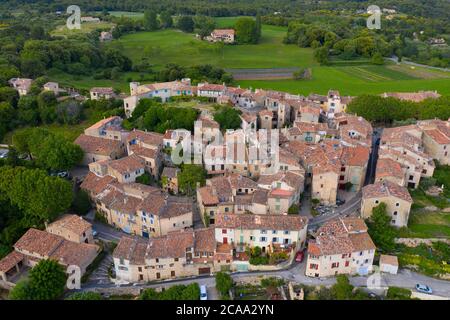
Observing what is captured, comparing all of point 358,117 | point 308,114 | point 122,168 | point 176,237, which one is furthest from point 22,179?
point 358,117

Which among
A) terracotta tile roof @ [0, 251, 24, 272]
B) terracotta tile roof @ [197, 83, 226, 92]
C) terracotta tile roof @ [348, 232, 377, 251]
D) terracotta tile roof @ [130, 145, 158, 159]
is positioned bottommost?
terracotta tile roof @ [0, 251, 24, 272]

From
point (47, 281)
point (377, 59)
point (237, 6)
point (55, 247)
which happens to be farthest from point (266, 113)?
point (237, 6)

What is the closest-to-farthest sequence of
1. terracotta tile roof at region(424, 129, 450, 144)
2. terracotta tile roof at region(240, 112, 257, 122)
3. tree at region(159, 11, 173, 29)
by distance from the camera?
terracotta tile roof at region(424, 129, 450, 144)
terracotta tile roof at region(240, 112, 257, 122)
tree at region(159, 11, 173, 29)

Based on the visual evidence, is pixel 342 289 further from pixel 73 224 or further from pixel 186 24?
pixel 186 24

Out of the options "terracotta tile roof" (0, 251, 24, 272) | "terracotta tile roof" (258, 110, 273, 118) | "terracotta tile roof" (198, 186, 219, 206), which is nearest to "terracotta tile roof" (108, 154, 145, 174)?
"terracotta tile roof" (198, 186, 219, 206)

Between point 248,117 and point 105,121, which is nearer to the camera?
point 105,121

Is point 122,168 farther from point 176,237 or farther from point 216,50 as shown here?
point 216,50

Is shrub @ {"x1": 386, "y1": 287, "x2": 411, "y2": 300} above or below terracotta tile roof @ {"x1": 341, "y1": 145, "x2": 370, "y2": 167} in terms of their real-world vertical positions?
below

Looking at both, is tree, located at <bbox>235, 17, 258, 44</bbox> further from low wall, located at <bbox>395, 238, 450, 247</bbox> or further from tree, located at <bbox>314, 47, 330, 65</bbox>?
low wall, located at <bbox>395, 238, 450, 247</bbox>

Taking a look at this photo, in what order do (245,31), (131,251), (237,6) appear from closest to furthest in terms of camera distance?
1. (131,251)
2. (245,31)
3. (237,6)
